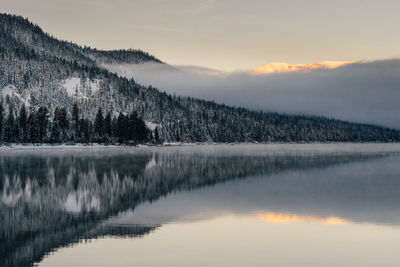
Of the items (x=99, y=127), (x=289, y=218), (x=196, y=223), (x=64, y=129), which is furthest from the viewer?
(x=99, y=127)

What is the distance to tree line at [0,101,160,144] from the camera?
15088 centimetres

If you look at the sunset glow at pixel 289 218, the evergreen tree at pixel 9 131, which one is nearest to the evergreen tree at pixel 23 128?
the evergreen tree at pixel 9 131

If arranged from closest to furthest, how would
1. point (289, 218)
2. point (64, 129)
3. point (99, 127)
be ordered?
point (289, 218), point (64, 129), point (99, 127)

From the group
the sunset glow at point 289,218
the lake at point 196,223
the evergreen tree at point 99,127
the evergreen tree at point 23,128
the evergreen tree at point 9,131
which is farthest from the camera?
the evergreen tree at point 99,127

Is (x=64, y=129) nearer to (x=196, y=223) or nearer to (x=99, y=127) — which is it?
(x=99, y=127)

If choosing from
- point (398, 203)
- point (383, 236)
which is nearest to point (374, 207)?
point (398, 203)

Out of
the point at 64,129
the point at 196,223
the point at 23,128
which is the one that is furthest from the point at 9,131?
the point at 196,223

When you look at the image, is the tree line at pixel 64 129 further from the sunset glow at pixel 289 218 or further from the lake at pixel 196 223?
the sunset glow at pixel 289 218

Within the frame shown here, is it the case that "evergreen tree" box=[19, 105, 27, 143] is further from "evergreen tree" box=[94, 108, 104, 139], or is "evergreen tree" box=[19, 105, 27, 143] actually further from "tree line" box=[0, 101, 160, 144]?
"evergreen tree" box=[94, 108, 104, 139]

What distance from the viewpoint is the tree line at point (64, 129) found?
150875 mm

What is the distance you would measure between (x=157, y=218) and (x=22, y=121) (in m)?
141

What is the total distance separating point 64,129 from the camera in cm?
17350

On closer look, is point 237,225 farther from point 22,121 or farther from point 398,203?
point 22,121

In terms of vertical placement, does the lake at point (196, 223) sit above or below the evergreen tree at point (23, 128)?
below
